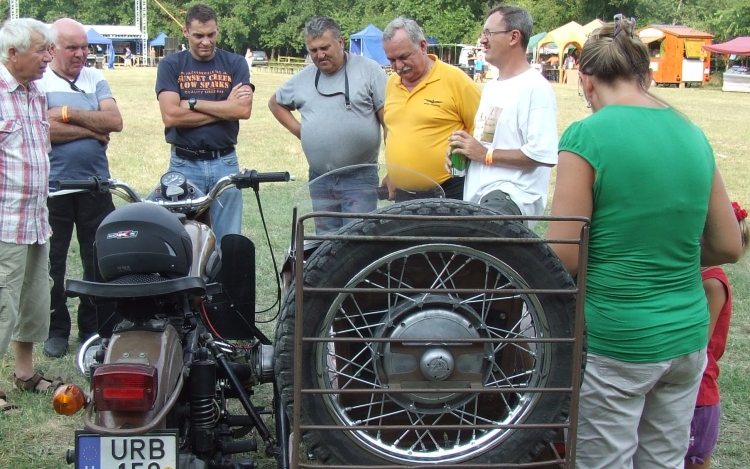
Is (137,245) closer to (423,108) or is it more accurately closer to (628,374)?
(628,374)

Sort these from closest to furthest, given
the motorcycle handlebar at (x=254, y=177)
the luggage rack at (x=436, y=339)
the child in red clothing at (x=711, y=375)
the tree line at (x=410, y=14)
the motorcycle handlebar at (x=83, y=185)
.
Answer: the luggage rack at (x=436, y=339), the child in red clothing at (x=711, y=375), the motorcycle handlebar at (x=83, y=185), the motorcycle handlebar at (x=254, y=177), the tree line at (x=410, y=14)

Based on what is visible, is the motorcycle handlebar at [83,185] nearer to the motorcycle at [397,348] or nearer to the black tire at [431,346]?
the motorcycle at [397,348]

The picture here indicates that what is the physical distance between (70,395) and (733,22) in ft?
176

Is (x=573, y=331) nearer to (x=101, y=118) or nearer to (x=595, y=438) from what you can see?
(x=595, y=438)

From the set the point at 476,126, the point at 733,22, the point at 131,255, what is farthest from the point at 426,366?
the point at 733,22

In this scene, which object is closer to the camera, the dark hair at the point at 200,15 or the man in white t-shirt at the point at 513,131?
the man in white t-shirt at the point at 513,131

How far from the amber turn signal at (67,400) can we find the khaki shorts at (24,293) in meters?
1.59

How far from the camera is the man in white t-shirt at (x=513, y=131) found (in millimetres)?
3572

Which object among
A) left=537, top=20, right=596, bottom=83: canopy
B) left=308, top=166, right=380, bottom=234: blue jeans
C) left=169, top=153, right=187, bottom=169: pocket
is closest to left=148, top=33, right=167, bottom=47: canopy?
left=537, top=20, right=596, bottom=83: canopy

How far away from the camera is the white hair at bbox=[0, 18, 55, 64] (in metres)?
3.68

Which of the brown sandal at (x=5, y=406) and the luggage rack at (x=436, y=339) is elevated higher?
the luggage rack at (x=436, y=339)

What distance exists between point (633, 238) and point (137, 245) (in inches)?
64.3

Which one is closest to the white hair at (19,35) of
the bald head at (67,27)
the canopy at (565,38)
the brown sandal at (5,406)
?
the bald head at (67,27)

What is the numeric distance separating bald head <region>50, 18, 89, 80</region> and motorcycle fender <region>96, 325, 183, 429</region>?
106 inches
